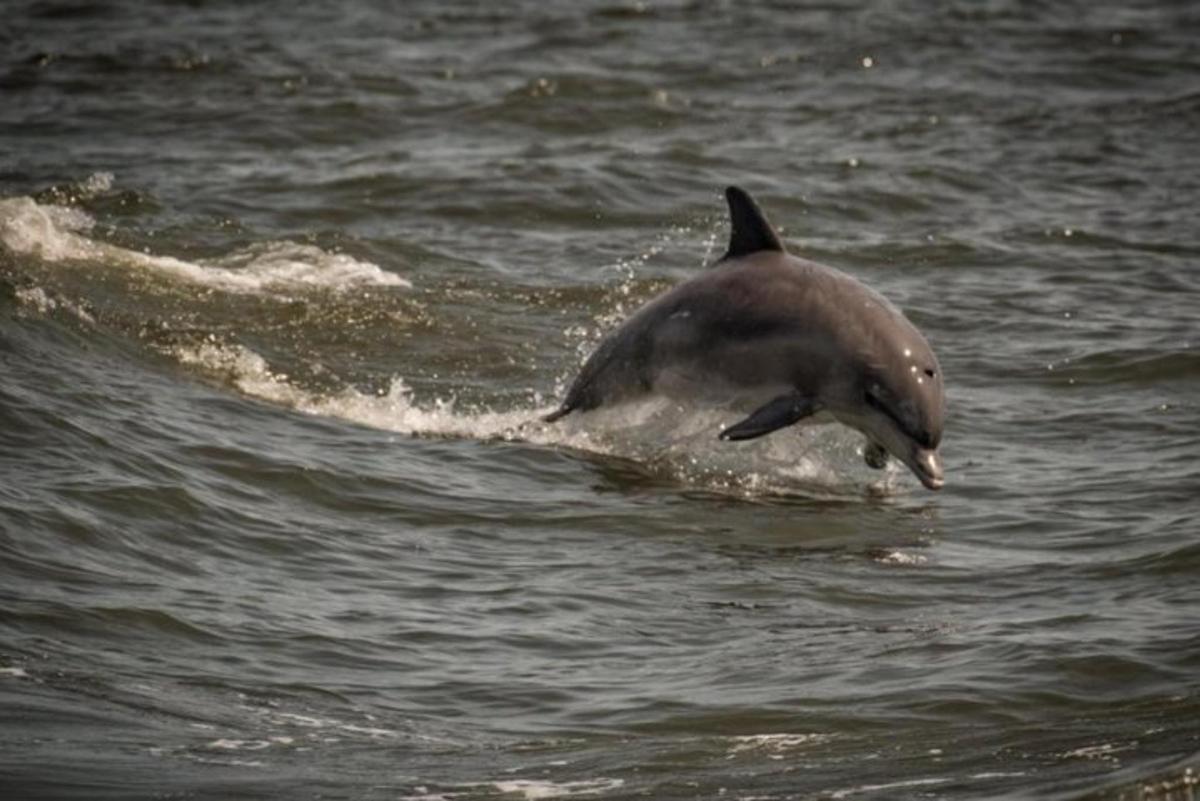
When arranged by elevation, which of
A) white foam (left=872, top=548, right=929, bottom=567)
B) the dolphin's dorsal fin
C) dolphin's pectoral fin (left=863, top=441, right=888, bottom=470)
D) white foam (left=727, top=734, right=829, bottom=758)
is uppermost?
the dolphin's dorsal fin

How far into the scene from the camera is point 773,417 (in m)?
12.9

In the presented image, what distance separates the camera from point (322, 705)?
10.1 metres

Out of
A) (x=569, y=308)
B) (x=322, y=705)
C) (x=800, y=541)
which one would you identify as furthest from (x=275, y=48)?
(x=322, y=705)

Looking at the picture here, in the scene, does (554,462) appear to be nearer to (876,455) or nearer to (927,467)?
(876,455)

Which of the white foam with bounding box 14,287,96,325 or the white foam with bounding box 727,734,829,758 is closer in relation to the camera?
the white foam with bounding box 727,734,829,758

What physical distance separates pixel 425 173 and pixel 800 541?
10.5 meters

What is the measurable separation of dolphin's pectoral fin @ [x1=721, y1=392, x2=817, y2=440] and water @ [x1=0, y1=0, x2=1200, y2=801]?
0.55 m

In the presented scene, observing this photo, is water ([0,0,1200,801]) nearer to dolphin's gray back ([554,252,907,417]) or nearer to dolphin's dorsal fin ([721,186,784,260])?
dolphin's gray back ([554,252,907,417])

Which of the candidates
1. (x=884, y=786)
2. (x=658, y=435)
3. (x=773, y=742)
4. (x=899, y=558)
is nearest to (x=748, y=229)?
(x=658, y=435)

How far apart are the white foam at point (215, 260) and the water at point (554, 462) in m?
0.06

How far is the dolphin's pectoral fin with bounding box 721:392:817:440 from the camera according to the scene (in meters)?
12.8

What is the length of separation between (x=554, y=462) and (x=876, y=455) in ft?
6.25

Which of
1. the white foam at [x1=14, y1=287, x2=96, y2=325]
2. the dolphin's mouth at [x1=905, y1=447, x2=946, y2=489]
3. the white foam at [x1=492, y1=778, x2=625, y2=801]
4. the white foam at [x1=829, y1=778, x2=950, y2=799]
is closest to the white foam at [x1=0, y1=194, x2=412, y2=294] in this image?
the white foam at [x1=14, y1=287, x2=96, y2=325]

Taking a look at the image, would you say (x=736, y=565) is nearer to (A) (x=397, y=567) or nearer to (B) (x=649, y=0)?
(A) (x=397, y=567)
